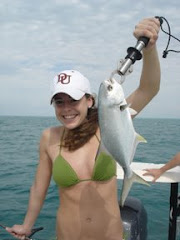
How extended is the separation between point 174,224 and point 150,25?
2.42 m

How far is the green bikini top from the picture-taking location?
2766 millimetres

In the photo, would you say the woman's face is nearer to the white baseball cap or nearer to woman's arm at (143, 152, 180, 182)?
the white baseball cap

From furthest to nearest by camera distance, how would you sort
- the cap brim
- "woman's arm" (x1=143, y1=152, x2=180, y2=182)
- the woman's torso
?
"woman's arm" (x1=143, y1=152, x2=180, y2=182)
the woman's torso
the cap brim

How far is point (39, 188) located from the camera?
315 centimetres

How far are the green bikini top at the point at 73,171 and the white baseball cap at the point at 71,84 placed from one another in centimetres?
60

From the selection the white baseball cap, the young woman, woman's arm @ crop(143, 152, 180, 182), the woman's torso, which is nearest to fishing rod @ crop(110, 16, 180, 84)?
the young woman

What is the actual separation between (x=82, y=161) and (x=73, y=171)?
5.6 inches

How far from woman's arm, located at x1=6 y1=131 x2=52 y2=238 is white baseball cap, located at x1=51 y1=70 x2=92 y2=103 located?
68 cm

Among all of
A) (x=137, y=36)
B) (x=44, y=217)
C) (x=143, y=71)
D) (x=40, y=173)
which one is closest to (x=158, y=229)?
(x=44, y=217)

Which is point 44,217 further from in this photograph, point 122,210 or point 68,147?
point 68,147

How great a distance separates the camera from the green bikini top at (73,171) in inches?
109

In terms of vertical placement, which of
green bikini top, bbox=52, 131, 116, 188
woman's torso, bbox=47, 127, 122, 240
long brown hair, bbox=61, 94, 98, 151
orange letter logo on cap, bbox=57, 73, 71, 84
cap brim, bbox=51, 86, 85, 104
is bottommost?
woman's torso, bbox=47, 127, 122, 240

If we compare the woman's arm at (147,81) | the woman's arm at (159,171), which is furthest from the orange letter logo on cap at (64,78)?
the woman's arm at (159,171)

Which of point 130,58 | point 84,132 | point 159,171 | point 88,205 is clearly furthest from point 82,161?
point 159,171
